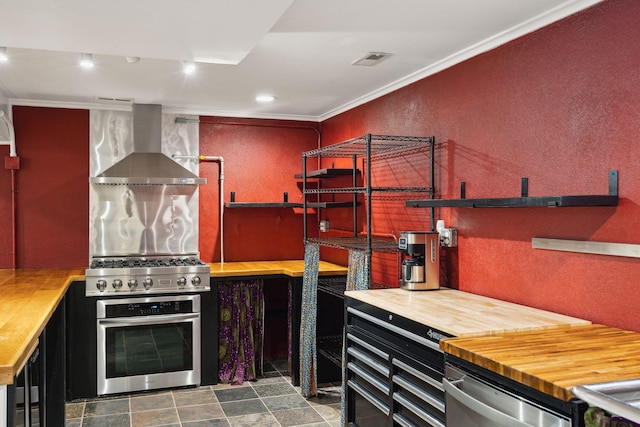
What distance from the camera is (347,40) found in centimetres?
311

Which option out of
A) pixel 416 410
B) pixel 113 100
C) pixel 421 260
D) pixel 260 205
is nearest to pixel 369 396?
pixel 416 410

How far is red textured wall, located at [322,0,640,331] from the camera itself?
94.0 inches

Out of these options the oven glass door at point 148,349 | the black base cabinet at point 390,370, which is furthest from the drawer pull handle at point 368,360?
the oven glass door at point 148,349

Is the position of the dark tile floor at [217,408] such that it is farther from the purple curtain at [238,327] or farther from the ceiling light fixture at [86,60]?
the ceiling light fixture at [86,60]

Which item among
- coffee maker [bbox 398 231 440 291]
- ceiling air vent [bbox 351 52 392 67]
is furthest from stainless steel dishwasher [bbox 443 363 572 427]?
ceiling air vent [bbox 351 52 392 67]

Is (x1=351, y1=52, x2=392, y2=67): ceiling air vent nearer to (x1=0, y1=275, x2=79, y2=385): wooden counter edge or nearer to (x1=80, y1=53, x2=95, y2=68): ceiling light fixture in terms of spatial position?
(x1=80, y1=53, x2=95, y2=68): ceiling light fixture

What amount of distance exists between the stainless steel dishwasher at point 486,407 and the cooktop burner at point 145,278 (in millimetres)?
2694

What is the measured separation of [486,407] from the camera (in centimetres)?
200

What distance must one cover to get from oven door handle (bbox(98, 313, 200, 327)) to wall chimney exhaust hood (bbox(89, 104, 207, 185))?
1.05m

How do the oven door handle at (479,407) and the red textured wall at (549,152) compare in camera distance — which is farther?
the red textured wall at (549,152)

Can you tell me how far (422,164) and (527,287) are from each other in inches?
46.9

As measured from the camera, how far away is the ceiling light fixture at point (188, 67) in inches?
141

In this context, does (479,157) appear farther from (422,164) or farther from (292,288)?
(292,288)

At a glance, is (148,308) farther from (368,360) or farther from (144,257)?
(368,360)
